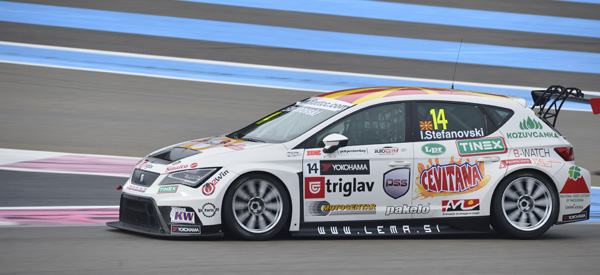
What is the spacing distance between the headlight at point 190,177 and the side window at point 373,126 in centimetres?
101

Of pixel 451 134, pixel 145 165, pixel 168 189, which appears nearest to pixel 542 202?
pixel 451 134

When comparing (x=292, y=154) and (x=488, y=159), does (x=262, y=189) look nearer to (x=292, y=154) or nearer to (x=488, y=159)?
(x=292, y=154)

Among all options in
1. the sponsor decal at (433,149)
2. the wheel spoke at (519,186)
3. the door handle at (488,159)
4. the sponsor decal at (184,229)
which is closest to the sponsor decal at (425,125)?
the sponsor decal at (433,149)

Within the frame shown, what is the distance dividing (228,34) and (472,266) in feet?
40.8

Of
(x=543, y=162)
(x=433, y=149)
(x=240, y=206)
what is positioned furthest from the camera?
(x=543, y=162)

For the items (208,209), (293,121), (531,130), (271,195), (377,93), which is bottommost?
(208,209)

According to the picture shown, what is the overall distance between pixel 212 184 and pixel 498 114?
2.88 metres

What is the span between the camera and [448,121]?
7.84 metres

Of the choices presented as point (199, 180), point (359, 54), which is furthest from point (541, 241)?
point (359, 54)

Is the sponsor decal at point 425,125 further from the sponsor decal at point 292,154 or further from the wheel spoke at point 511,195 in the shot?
the sponsor decal at point 292,154

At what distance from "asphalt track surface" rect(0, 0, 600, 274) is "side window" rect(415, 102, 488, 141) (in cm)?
96

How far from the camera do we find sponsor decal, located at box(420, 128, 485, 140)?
770 centimetres

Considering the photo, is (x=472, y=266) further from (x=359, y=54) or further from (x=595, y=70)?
(x=595, y=70)

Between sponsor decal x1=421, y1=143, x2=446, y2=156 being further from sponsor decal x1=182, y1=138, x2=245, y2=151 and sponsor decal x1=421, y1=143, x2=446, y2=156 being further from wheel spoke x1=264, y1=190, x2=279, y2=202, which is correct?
sponsor decal x1=182, y1=138, x2=245, y2=151
